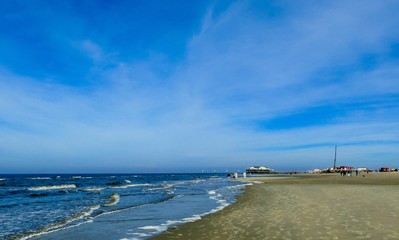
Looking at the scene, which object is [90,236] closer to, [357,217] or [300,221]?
[300,221]

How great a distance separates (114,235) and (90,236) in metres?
0.97

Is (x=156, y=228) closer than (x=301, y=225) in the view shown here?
No

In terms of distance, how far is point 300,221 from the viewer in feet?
50.1

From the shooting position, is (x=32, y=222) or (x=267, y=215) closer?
(x=267, y=215)

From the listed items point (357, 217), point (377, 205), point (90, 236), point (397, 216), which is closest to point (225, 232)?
point (90, 236)

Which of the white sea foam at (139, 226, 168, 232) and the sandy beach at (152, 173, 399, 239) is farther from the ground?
the sandy beach at (152, 173, 399, 239)

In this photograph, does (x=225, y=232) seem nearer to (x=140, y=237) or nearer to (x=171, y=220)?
(x=140, y=237)

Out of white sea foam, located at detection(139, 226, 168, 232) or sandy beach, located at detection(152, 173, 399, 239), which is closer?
sandy beach, located at detection(152, 173, 399, 239)

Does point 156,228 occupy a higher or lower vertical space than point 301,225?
lower

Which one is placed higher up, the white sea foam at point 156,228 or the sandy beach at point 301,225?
the sandy beach at point 301,225

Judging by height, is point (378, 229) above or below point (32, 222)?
above

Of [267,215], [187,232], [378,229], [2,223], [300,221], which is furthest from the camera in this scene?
[2,223]

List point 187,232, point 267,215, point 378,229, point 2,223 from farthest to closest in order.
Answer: point 2,223
point 267,215
point 187,232
point 378,229

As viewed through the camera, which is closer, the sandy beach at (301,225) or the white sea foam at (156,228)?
the sandy beach at (301,225)
